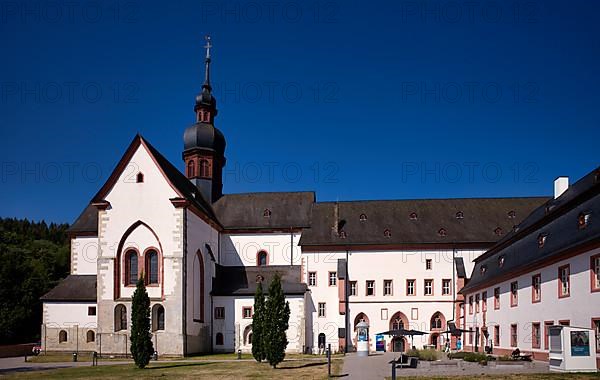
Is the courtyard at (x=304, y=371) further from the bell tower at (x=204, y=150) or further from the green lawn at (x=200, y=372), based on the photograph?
the bell tower at (x=204, y=150)

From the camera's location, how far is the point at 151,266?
4816 centimetres

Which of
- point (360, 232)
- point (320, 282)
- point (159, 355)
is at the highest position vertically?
point (360, 232)

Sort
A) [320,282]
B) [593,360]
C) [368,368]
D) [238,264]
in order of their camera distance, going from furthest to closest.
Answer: [238,264] → [320,282] → [368,368] → [593,360]

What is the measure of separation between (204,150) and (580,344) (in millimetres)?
41295

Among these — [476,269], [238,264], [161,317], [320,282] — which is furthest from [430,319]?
[161,317]

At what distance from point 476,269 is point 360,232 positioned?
10.2 metres

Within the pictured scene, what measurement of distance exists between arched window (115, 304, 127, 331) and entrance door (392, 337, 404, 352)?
2152 cm

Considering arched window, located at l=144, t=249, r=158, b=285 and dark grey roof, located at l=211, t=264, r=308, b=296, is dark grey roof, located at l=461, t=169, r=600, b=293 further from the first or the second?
arched window, located at l=144, t=249, r=158, b=285

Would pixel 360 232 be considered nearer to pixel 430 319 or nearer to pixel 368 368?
pixel 430 319

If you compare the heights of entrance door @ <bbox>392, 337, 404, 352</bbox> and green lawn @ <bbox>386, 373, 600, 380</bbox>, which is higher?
green lawn @ <bbox>386, 373, 600, 380</bbox>

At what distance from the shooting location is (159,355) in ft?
151

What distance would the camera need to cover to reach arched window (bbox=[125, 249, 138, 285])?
158 feet

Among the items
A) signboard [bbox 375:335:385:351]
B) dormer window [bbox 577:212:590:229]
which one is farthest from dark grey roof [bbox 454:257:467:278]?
dormer window [bbox 577:212:590:229]

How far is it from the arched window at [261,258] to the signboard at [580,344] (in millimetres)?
35658
